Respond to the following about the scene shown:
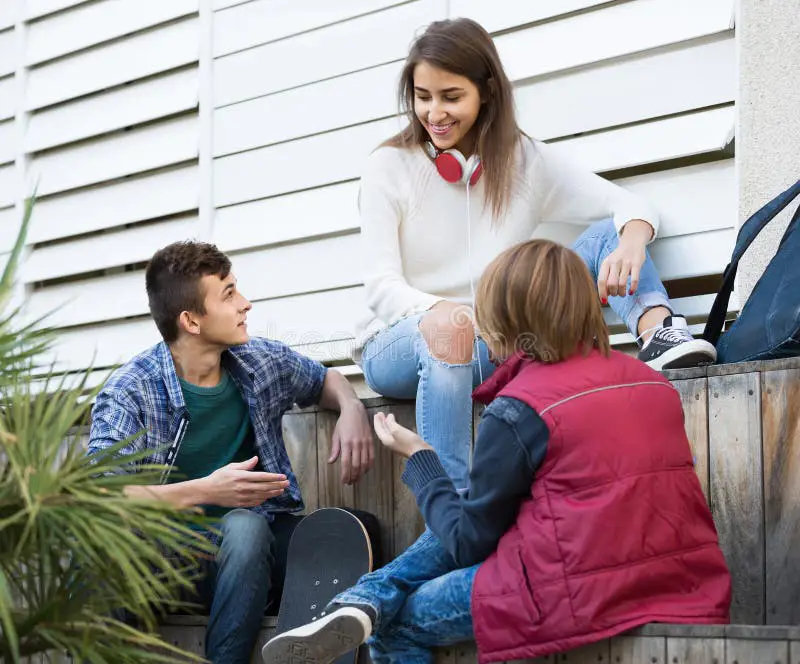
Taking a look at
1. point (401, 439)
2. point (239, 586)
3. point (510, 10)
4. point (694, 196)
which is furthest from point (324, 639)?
point (510, 10)

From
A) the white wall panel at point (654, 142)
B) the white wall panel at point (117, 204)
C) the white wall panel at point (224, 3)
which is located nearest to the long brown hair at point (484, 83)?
the white wall panel at point (654, 142)

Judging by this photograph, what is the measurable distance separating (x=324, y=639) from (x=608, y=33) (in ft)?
6.30

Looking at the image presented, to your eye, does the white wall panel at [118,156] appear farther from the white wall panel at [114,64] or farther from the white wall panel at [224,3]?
the white wall panel at [224,3]

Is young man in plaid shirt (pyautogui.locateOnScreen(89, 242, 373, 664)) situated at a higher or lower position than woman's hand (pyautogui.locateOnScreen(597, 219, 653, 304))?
lower

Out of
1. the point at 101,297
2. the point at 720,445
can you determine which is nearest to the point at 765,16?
the point at 720,445

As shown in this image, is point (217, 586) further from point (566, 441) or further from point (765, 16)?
point (765, 16)

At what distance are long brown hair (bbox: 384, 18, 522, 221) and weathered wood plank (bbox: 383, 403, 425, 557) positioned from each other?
0.57m

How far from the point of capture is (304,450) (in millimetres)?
3289

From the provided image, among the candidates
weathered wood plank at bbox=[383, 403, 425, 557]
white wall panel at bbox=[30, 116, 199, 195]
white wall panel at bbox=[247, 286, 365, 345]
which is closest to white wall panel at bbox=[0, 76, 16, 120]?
white wall panel at bbox=[30, 116, 199, 195]

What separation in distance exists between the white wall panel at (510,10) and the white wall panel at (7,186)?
228 cm

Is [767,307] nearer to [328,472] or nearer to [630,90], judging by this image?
[630,90]

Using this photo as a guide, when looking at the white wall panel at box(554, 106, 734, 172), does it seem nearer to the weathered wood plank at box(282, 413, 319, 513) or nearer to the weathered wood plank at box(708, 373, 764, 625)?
the weathered wood plank at box(708, 373, 764, 625)

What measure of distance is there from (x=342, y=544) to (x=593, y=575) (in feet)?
2.97

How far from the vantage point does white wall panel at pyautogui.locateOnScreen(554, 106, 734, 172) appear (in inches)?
122
